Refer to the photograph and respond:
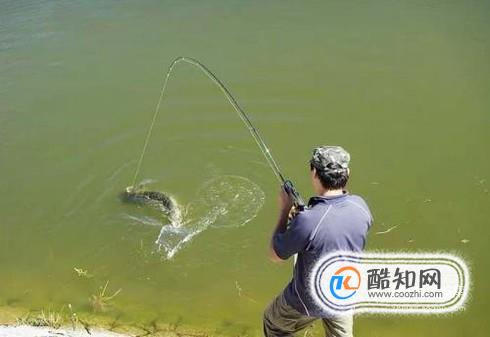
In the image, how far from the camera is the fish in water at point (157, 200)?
734 centimetres

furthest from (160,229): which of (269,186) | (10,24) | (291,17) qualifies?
(10,24)

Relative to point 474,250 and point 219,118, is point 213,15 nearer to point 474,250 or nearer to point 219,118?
point 219,118

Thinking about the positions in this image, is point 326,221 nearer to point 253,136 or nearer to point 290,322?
point 290,322

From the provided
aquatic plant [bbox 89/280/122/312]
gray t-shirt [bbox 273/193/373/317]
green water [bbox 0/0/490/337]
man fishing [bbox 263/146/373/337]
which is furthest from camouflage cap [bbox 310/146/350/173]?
aquatic plant [bbox 89/280/122/312]

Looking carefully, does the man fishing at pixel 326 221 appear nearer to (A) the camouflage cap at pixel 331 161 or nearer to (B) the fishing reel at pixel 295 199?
(A) the camouflage cap at pixel 331 161

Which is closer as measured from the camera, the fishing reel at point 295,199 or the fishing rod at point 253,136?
the fishing reel at point 295,199

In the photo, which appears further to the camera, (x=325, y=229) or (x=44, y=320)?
(x=44, y=320)

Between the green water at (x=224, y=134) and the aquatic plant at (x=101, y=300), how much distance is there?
10 cm

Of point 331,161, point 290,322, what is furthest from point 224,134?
point 331,161

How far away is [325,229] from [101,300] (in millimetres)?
Result: 3843

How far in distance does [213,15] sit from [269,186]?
6444 mm

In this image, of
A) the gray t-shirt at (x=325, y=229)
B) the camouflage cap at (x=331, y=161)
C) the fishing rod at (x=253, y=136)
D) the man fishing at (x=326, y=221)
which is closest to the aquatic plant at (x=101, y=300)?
the fishing rod at (x=253, y=136)

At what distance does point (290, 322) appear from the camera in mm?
4094

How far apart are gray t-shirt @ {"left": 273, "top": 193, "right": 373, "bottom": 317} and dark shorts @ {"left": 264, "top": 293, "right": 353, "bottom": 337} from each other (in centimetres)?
55
